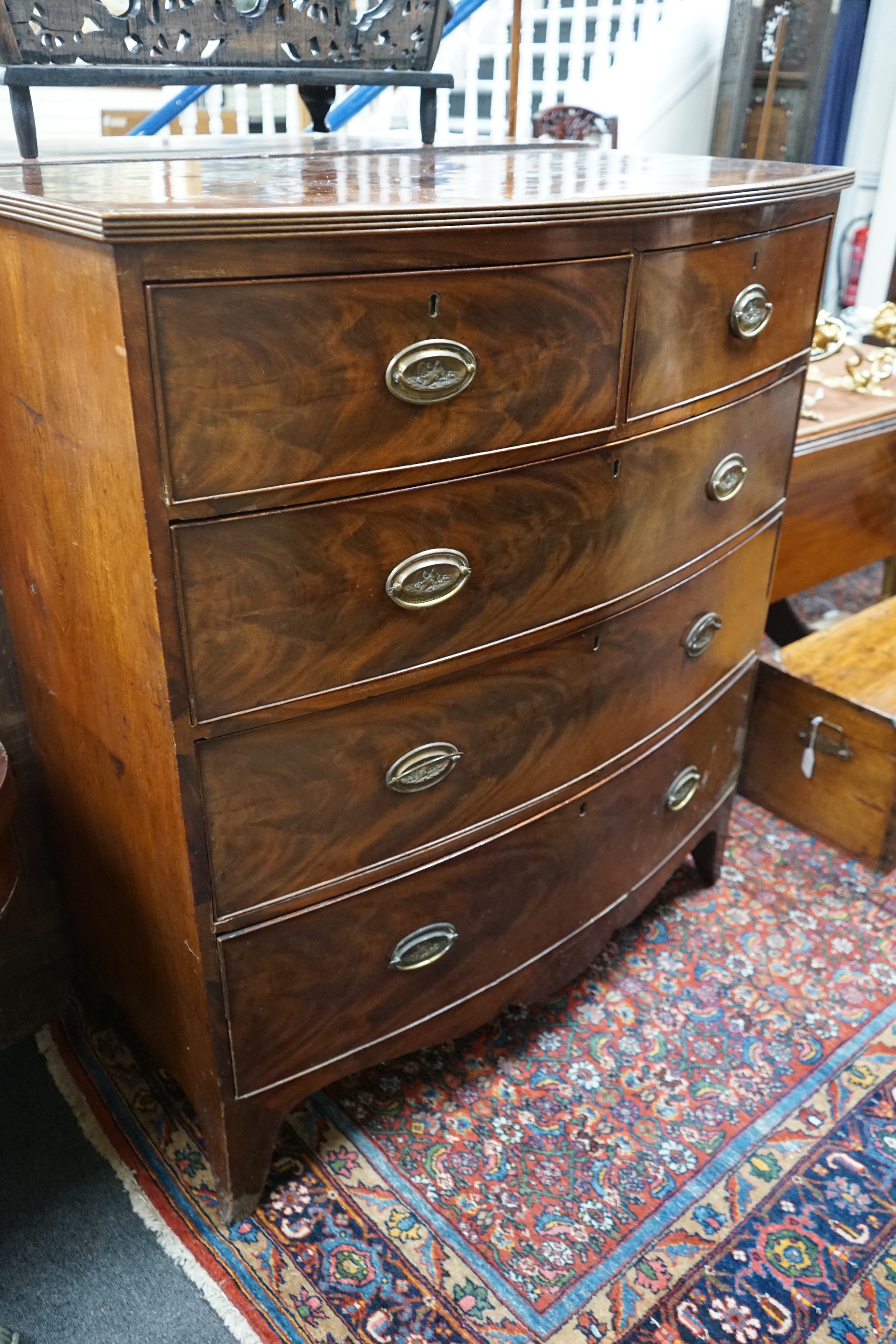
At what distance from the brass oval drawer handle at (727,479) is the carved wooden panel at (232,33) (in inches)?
27.2

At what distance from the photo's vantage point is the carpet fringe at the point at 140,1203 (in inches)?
47.8

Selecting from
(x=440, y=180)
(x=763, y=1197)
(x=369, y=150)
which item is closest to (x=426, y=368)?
(x=440, y=180)

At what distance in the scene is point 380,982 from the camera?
1.27 meters

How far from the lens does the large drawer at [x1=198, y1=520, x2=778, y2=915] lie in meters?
1.06

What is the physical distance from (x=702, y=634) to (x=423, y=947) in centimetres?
60

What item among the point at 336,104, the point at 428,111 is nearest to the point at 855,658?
the point at 428,111

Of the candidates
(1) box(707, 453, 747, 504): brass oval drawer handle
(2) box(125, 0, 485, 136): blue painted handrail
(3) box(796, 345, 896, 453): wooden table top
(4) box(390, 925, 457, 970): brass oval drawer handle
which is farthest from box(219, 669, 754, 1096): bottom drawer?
(2) box(125, 0, 485, 136): blue painted handrail

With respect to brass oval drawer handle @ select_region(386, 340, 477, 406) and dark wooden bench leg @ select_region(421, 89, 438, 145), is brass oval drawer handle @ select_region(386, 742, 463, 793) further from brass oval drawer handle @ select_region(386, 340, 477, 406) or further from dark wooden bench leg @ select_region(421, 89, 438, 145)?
dark wooden bench leg @ select_region(421, 89, 438, 145)

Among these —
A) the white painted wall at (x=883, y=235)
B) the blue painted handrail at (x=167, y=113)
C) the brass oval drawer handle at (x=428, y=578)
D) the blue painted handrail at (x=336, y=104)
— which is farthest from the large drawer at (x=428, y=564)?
the white painted wall at (x=883, y=235)

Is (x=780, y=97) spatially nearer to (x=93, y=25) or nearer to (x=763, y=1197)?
(x=93, y=25)

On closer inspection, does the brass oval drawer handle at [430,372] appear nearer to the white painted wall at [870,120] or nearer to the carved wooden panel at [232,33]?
the carved wooden panel at [232,33]

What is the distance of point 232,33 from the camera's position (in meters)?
1.19

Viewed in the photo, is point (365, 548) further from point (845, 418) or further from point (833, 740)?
point (845, 418)

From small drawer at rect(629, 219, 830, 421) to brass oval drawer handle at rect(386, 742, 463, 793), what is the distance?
0.43 m
